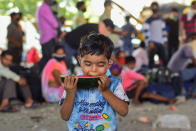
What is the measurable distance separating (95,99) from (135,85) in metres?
4.61

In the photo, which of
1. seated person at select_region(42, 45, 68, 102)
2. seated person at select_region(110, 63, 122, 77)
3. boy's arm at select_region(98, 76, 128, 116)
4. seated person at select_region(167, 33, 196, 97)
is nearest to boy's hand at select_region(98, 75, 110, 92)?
boy's arm at select_region(98, 76, 128, 116)

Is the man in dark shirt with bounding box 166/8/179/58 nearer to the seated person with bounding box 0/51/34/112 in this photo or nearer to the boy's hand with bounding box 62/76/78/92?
the seated person with bounding box 0/51/34/112

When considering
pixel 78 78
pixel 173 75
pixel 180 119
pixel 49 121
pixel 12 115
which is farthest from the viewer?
pixel 173 75

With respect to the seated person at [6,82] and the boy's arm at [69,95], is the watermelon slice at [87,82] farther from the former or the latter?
the seated person at [6,82]

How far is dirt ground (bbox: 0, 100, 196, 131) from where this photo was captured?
14.9 feet

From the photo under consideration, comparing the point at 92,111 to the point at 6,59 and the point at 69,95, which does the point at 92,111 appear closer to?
the point at 69,95

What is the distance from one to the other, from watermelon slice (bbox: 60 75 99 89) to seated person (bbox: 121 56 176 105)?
4.54 metres

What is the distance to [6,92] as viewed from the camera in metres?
5.56

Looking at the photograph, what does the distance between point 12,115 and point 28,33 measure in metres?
4.82

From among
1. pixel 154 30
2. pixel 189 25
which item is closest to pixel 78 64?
pixel 154 30

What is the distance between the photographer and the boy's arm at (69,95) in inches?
70.2

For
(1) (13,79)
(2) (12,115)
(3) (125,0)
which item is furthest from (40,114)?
(3) (125,0)

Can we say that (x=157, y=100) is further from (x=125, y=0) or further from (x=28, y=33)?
(x=28, y=33)

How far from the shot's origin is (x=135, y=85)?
6.46 m
